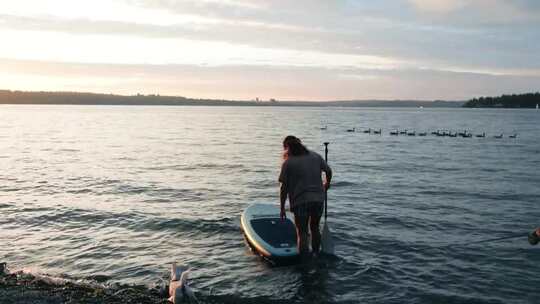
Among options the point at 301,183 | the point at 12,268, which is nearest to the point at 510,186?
the point at 301,183

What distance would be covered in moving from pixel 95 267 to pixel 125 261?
2.29 feet

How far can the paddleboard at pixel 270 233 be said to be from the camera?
10367 mm

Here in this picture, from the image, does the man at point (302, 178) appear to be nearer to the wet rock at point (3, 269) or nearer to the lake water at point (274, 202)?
the lake water at point (274, 202)

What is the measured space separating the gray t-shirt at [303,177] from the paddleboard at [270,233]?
6.01 ft

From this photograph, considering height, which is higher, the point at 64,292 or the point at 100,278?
the point at 64,292

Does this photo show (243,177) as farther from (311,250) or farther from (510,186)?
(311,250)

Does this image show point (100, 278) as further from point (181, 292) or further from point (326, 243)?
point (326, 243)

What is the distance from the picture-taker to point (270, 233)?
1139cm

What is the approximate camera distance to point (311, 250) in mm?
10469

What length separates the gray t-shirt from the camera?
8.85m

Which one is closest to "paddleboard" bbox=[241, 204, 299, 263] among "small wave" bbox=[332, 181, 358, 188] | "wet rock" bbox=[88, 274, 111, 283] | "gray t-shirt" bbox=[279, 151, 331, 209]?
"gray t-shirt" bbox=[279, 151, 331, 209]

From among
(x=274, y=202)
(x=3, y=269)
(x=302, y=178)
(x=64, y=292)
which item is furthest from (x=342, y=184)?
(x=64, y=292)

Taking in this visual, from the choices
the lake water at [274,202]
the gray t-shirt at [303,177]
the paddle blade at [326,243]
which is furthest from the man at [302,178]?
the paddle blade at [326,243]

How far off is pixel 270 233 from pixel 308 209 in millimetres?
2565
